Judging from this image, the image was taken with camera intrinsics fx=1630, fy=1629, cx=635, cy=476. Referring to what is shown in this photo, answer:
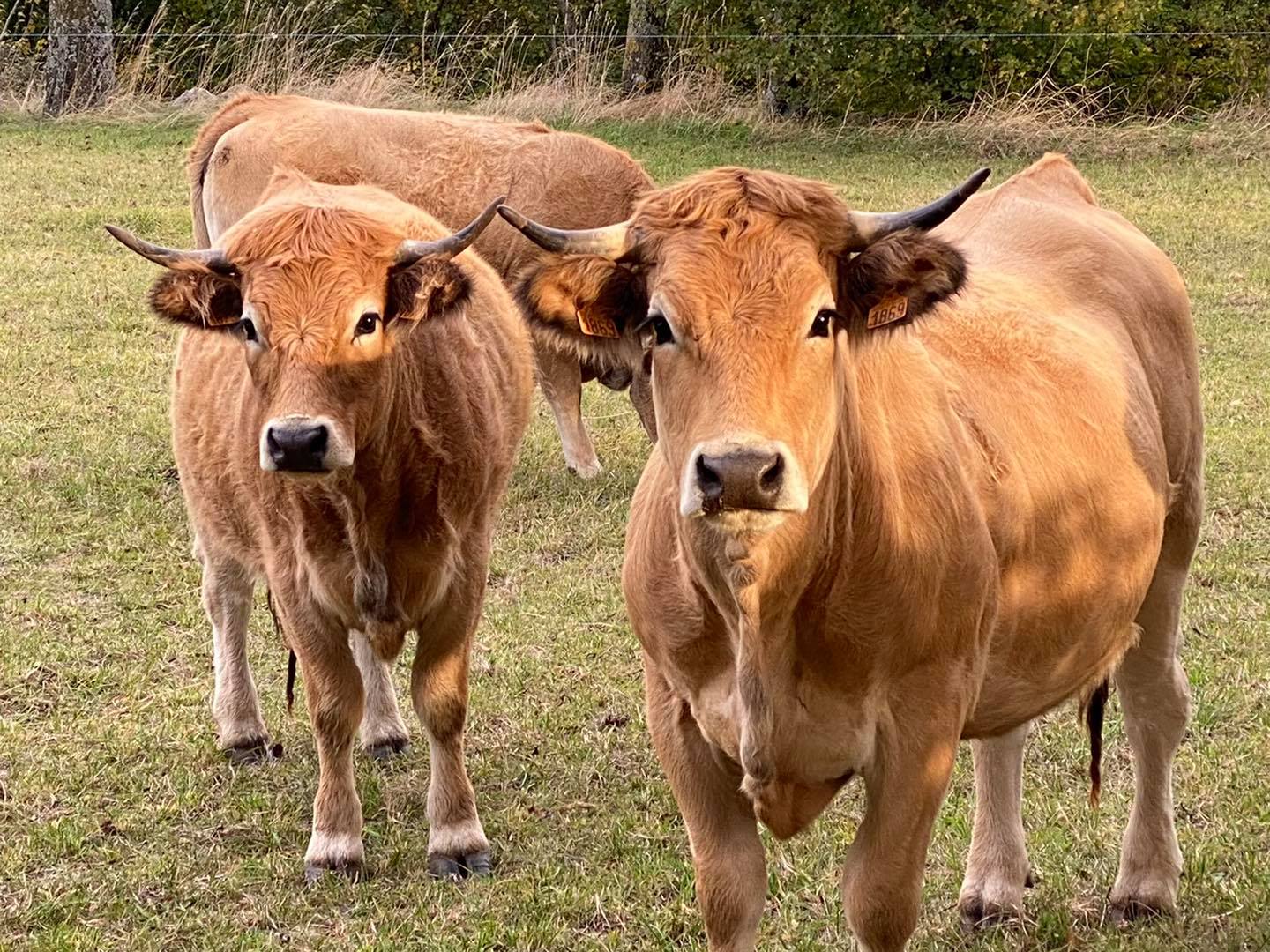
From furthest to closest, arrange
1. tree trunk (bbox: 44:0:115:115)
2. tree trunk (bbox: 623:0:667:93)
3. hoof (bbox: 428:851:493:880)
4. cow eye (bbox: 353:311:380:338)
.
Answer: tree trunk (bbox: 623:0:667:93)
tree trunk (bbox: 44:0:115:115)
hoof (bbox: 428:851:493:880)
cow eye (bbox: 353:311:380:338)

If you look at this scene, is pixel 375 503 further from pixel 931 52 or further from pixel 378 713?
pixel 931 52

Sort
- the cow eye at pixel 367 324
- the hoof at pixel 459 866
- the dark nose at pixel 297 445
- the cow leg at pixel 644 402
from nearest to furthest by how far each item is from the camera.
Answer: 1. the dark nose at pixel 297 445
2. the cow eye at pixel 367 324
3. the hoof at pixel 459 866
4. the cow leg at pixel 644 402

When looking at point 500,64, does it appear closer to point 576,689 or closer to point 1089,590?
point 576,689

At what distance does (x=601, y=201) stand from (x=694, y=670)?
632 centimetres

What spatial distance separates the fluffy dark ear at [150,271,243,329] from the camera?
183 inches

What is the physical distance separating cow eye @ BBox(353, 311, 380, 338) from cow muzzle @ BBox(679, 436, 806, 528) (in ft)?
6.40

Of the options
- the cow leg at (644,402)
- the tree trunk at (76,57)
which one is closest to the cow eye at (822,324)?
the cow leg at (644,402)

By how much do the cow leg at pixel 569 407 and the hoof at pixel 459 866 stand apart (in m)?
4.07

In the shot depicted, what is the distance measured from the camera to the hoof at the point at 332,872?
4.76 m

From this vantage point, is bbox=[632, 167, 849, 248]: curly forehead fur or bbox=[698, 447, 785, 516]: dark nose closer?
bbox=[698, 447, 785, 516]: dark nose

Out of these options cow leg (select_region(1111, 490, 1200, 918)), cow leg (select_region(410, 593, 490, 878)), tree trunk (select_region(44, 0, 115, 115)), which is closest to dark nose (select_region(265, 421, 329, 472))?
cow leg (select_region(410, 593, 490, 878))

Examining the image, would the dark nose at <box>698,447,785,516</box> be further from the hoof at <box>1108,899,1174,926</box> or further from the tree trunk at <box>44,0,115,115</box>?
the tree trunk at <box>44,0,115,115</box>

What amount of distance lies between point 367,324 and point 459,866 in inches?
64.2

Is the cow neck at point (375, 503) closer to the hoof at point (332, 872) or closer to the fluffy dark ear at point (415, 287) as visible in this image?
the fluffy dark ear at point (415, 287)
